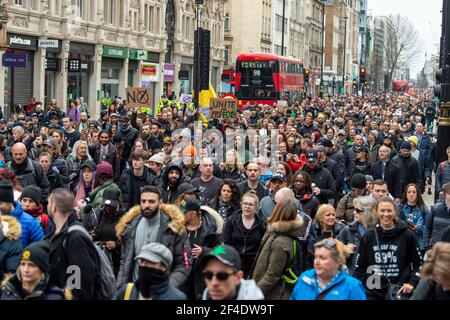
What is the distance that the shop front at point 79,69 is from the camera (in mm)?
40088

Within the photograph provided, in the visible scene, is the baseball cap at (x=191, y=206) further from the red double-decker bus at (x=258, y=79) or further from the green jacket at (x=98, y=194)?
the red double-decker bus at (x=258, y=79)

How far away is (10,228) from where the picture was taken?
721 centimetres

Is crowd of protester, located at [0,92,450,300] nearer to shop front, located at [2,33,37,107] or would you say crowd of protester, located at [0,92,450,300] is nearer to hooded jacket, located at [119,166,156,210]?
hooded jacket, located at [119,166,156,210]

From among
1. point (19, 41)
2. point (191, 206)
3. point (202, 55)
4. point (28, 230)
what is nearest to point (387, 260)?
point (191, 206)

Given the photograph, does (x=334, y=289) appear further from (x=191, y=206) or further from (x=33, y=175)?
(x=33, y=175)

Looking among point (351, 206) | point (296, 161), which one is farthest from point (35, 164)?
point (296, 161)

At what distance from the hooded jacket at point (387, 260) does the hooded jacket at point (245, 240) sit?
109cm

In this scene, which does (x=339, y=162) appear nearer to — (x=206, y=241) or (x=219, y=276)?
(x=206, y=241)

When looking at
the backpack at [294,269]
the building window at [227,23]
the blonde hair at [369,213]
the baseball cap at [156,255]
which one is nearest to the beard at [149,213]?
the backpack at [294,269]

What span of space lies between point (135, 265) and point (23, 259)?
71.4 inches

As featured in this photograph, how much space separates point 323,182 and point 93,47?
32085mm

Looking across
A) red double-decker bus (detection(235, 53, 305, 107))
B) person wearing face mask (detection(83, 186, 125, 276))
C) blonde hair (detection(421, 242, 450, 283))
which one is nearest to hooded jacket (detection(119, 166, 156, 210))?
person wearing face mask (detection(83, 186, 125, 276))

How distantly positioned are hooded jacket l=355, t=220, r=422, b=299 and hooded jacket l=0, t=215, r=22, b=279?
2979mm

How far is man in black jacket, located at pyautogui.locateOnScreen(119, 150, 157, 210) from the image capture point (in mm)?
11789
